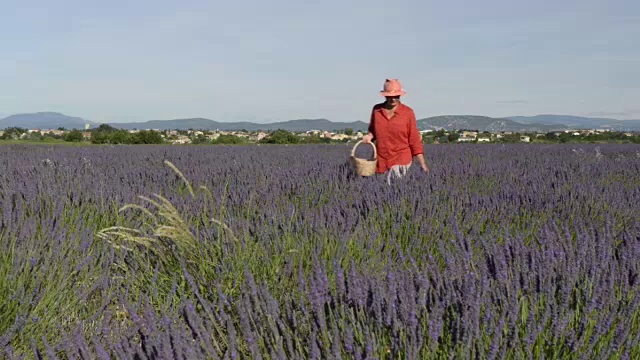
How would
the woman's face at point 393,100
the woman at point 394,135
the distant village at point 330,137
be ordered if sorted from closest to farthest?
the woman's face at point 393,100, the woman at point 394,135, the distant village at point 330,137

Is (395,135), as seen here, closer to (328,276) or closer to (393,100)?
(393,100)

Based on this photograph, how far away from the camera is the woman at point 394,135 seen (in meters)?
4.96

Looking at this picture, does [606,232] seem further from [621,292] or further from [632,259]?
[621,292]

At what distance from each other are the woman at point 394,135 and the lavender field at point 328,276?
20cm

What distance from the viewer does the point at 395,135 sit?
5016 mm

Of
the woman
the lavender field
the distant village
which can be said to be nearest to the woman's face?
the woman

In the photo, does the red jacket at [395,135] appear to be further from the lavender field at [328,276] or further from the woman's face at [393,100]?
the lavender field at [328,276]

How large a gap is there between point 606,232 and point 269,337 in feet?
5.73

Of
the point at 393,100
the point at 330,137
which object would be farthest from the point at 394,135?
the point at 330,137

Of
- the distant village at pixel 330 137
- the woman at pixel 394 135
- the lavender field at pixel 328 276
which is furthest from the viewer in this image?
the distant village at pixel 330 137

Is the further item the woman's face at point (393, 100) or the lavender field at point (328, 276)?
the woman's face at point (393, 100)

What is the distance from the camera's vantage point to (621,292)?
1.82 m

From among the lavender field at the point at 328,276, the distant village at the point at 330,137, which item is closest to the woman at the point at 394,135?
the lavender field at the point at 328,276

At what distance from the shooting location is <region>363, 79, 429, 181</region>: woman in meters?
4.96
